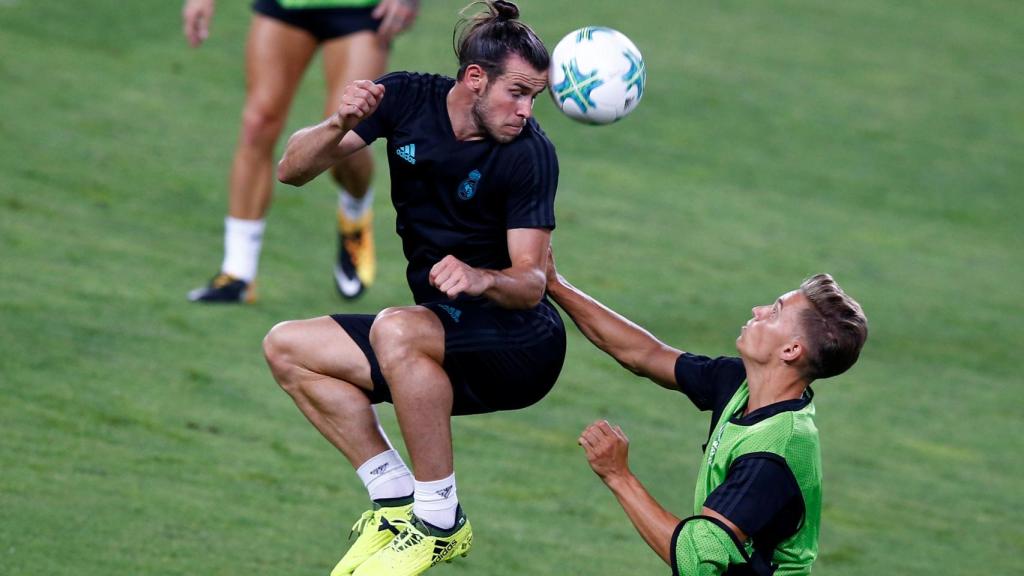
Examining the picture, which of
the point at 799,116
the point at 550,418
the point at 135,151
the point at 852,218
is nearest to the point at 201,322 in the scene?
the point at 550,418

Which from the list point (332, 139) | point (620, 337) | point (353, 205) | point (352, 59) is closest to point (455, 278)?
point (332, 139)

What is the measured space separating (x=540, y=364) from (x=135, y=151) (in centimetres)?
694

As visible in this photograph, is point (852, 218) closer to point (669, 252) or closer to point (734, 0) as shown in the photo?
point (669, 252)

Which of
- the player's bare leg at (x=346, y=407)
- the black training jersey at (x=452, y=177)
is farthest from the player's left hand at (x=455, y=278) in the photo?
the player's bare leg at (x=346, y=407)

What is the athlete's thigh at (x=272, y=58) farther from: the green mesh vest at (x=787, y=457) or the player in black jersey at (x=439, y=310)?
the green mesh vest at (x=787, y=457)

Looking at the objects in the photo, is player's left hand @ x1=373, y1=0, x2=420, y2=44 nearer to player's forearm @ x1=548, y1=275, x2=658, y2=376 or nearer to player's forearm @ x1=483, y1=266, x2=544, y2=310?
player's forearm @ x1=548, y1=275, x2=658, y2=376

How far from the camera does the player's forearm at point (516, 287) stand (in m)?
4.23

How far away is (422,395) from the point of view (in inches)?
171

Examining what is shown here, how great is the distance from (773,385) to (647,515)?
1.77 ft

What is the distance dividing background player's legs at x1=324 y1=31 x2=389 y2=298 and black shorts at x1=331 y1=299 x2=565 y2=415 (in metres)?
3.58

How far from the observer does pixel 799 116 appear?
14.1 meters

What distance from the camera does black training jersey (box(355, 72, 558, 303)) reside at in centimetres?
447

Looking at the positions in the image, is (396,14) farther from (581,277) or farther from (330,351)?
(330,351)

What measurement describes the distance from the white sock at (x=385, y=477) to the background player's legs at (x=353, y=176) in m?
3.60
